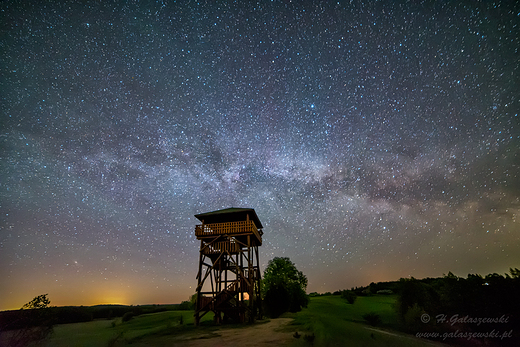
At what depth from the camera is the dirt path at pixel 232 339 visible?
13852 millimetres

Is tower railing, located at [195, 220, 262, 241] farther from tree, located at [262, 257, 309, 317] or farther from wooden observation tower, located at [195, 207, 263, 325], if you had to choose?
tree, located at [262, 257, 309, 317]

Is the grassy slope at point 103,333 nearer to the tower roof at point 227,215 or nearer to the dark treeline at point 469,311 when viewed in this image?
the tower roof at point 227,215

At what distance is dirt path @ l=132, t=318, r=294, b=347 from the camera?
13852 mm

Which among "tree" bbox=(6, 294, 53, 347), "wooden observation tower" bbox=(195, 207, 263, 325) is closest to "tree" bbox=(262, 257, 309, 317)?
"wooden observation tower" bbox=(195, 207, 263, 325)

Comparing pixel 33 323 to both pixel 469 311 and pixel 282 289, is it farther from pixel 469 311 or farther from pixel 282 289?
pixel 469 311

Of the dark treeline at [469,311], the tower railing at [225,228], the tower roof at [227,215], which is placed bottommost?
the dark treeline at [469,311]

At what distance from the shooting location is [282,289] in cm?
3048

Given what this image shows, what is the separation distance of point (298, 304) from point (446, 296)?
20499 millimetres

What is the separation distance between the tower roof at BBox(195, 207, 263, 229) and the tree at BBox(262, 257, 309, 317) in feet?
35.4

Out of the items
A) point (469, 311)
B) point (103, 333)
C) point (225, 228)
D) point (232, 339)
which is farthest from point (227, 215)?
point (469, 311)

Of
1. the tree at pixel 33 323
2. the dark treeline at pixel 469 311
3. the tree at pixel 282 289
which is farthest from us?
the tree at pixel 282 289

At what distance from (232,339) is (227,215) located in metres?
12.3

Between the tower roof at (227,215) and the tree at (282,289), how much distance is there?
35.4 feet

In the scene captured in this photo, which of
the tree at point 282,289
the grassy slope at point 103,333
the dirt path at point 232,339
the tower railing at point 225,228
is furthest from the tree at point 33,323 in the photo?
the tree at point 282,289
